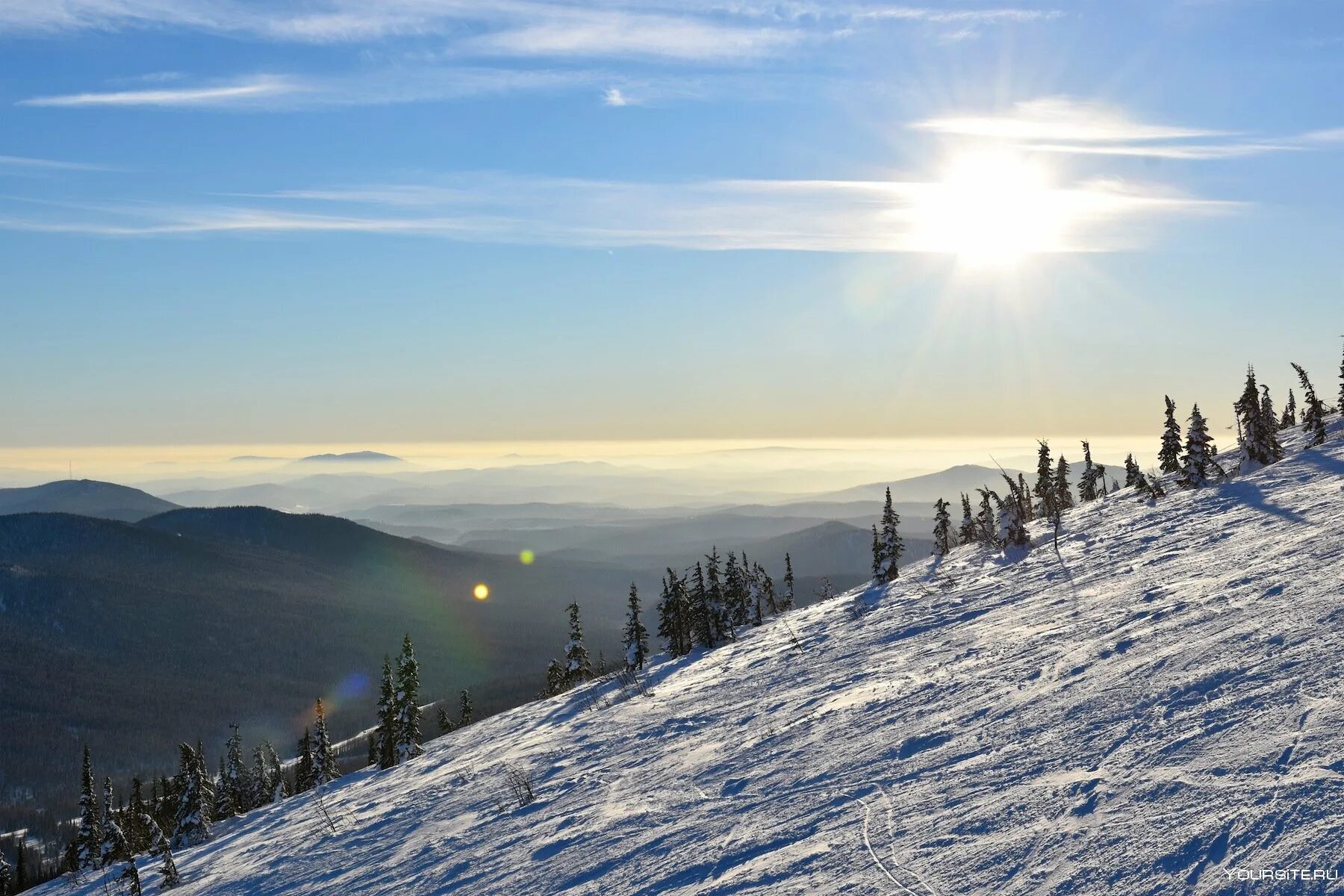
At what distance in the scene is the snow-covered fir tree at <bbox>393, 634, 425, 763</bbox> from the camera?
1984 inches

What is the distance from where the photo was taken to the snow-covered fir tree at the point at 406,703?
50.4 m

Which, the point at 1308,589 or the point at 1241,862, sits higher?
the point at 1308,589

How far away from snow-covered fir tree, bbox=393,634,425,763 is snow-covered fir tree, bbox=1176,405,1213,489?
1715 inches

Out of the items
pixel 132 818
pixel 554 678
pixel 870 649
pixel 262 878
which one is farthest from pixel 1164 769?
pixel 132 818

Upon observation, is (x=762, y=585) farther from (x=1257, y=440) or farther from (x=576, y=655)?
(x=1257, y=440)

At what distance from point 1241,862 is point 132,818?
69.9 m

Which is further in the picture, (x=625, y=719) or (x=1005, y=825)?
(x=625, y=719)

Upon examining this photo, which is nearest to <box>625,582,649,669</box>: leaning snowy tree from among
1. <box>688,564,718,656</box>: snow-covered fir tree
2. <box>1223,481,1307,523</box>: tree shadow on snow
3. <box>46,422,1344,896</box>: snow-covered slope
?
<box>688,564,718,656</box>: snow-covered fir tree

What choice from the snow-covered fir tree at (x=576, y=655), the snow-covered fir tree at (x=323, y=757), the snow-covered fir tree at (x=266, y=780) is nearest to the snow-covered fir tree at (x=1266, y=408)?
the snow-covered fir tree at (x=576, y=655)

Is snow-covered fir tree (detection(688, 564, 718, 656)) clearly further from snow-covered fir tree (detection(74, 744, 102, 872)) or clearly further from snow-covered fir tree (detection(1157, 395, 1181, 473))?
snow-covered fir tree (detection(74, 744, 102, 872))

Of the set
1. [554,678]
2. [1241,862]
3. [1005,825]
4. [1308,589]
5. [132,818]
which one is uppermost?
[1308,589]

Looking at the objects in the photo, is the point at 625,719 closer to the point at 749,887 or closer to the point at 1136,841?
the point at 749,887

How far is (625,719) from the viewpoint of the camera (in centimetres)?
1692

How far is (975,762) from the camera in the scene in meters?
7.86
